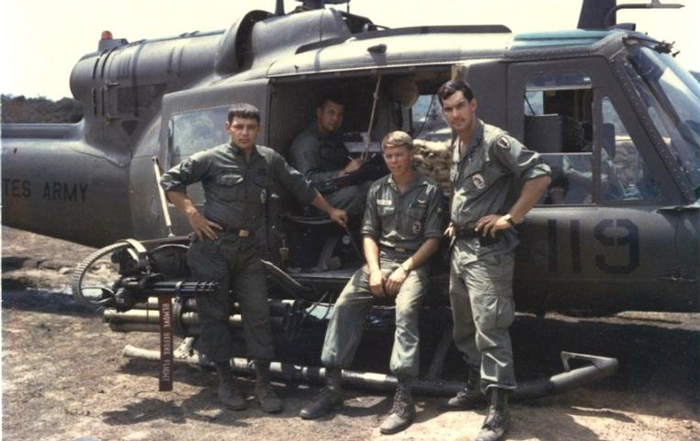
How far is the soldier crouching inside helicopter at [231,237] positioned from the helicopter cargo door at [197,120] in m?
0.66

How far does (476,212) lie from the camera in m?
4.61

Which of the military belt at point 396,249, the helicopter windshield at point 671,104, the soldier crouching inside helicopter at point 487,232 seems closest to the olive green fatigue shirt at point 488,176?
the soldier crouching inside helicopter at point 487,232

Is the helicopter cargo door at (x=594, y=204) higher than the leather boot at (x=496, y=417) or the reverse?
higher

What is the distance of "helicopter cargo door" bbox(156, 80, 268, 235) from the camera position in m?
5.93

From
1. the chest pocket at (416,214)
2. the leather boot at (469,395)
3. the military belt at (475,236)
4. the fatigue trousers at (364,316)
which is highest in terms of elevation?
the chest pocket at (416,214)

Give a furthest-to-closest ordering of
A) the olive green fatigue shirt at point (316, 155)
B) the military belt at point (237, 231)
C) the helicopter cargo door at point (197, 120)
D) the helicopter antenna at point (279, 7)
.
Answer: the helicopter antenna at point (279, 7) → the helicopter cargo door at point (197, 120) → the olive green fatigue shirt at point (316, 155) → the military belt at point (237, 231)

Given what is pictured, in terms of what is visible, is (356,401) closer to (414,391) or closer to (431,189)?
(414,391)

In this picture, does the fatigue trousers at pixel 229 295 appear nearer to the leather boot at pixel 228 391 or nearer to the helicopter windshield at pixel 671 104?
the leather boot at pixel 228 391

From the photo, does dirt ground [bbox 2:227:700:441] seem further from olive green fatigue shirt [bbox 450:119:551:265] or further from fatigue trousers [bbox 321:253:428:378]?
olive green fatigue shirt [bbox 450:119:551:265]

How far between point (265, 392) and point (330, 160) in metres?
1.87

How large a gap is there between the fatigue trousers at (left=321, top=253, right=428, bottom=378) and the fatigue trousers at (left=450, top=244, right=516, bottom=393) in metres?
0.36

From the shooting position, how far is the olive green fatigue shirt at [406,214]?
504cm

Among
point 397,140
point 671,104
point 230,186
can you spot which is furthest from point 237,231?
point 671,104

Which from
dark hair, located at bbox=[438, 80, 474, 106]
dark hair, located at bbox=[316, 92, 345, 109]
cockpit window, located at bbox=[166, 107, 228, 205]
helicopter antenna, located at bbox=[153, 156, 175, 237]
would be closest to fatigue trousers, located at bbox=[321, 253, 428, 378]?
dark hair, located at bbox=[438, 80, 474, 106]
